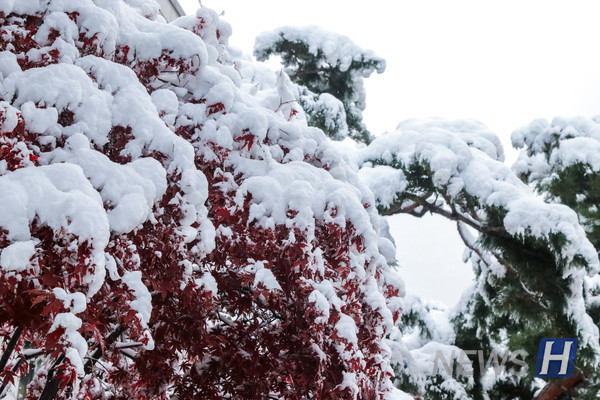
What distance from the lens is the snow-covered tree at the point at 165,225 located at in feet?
4.25

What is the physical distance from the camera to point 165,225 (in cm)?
170

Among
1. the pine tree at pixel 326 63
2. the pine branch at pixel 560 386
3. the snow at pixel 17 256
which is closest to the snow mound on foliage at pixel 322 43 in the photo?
the pine tree at pixel 326 63

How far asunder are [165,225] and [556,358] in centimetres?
619

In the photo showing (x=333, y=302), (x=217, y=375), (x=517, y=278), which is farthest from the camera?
(x=517, y=278)

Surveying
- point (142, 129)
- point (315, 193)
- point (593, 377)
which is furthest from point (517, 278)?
point (142, 129)

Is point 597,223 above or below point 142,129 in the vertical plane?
above

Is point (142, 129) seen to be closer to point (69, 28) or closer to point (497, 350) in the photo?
point (69, 28)

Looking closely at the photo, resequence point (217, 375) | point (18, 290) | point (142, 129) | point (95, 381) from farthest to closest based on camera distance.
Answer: point (95, 381)
point (217, 375)
point (142, 129)
point (18, 290)

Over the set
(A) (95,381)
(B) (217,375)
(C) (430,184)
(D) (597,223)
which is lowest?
(A) (95,381)

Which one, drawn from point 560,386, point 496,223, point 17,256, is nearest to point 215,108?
point 17,256

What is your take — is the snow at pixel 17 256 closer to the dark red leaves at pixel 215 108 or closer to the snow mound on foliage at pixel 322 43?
the dark red leaves at pixel 215 108

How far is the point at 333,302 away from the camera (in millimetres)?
1915

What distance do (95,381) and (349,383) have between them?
5.04 feet

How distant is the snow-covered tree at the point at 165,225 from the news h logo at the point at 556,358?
177 inches
